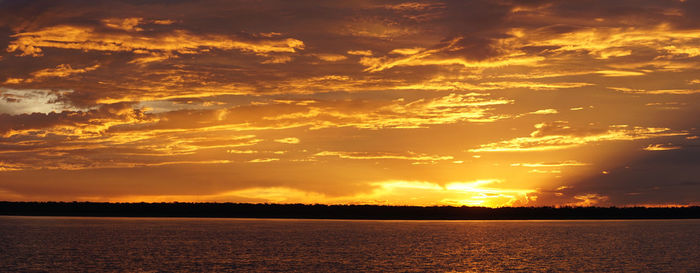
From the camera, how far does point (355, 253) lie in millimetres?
100625

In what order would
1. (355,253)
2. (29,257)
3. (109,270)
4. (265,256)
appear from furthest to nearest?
(355,253) → (265,256) → (29,257) → (109,270)

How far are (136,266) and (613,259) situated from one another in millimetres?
63163

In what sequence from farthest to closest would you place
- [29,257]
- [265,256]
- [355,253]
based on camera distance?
[355,253]
[265,256]
[29,257]

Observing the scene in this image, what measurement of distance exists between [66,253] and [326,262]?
37191mm

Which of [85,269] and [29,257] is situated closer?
[85,269]

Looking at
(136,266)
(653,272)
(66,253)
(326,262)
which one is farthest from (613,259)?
(66,253)

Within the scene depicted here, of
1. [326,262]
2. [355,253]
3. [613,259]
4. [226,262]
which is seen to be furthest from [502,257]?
[226,262]

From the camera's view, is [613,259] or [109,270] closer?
[109,270]

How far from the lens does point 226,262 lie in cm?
8394

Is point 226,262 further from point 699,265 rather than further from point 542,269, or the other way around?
point 699,265

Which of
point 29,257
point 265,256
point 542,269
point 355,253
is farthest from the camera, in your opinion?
point 355,253

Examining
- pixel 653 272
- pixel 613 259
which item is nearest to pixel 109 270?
pixel 653 272

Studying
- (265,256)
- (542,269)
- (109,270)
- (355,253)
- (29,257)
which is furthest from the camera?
(355,253)

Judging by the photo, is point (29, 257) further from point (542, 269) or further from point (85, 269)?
point (542, 269)
